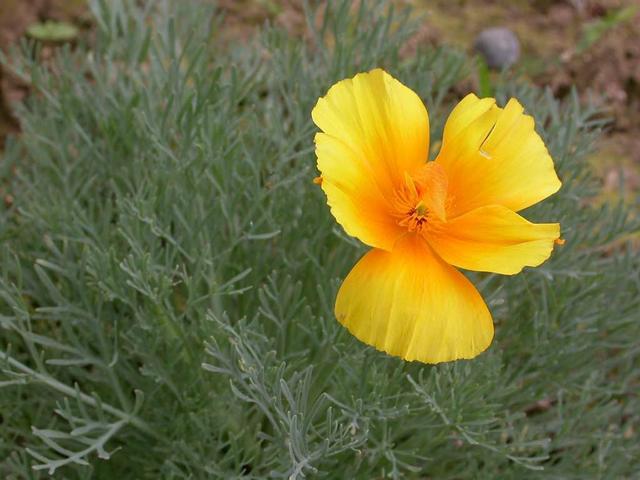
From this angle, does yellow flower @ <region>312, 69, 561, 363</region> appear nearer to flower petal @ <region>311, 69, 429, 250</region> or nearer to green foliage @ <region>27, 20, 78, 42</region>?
flower petal @ <region>311, 69, 429, 250</region>

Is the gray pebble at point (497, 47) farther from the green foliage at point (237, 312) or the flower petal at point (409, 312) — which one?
the flower petal at point (409, 312)

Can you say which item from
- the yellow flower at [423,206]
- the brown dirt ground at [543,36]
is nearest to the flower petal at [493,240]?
the yellow flower at [423,206]

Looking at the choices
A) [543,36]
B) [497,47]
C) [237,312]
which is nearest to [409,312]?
[237,312]

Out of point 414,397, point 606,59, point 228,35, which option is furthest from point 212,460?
point 606,59

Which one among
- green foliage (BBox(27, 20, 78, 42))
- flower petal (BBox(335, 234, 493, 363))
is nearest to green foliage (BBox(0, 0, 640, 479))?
flower petal (BBox(335, 234, 493, 363))

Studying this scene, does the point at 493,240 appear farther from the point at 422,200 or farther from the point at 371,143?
the point at 371,143

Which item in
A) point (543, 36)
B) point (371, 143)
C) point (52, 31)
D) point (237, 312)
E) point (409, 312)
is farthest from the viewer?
point (543, 36)
